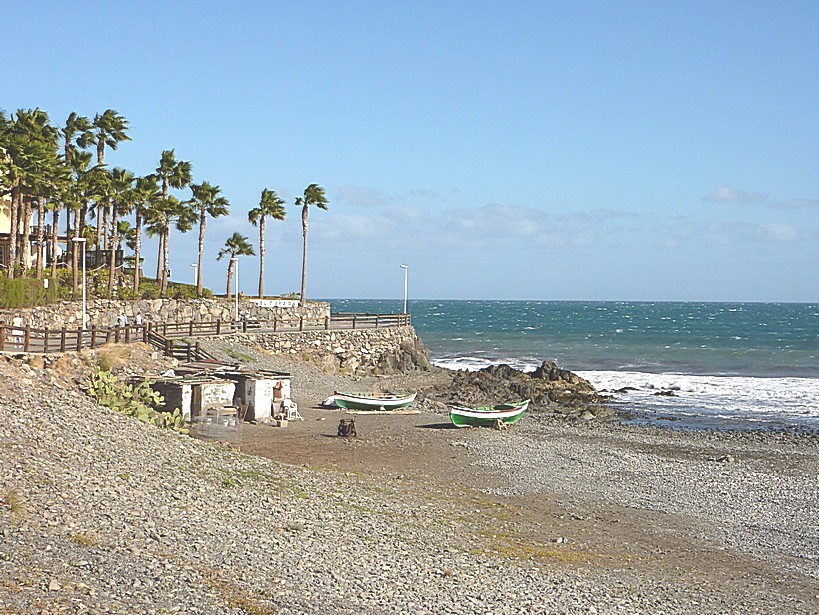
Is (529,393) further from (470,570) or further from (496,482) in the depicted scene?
(470,570)

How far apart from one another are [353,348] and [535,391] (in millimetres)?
11549

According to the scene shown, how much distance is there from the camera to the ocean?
4416 centimetres

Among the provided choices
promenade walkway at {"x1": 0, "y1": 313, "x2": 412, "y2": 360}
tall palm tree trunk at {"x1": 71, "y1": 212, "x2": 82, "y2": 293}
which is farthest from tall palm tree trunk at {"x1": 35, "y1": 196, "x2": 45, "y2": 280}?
promenade walkway at {"x1": 0, "y1": 313, "x2": 412, "y2": 360}

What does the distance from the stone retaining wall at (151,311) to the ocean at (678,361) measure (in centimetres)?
1602

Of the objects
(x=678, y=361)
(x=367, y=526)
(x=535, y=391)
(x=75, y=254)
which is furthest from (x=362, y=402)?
(x=678, y=361)

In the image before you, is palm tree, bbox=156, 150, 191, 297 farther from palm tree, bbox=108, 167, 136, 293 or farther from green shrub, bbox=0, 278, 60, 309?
green shrub, bbox=0, 278, 60, 309

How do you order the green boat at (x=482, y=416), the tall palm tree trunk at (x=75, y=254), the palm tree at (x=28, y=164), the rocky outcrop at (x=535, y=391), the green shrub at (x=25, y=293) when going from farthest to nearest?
the tall palm tree trunk at (x=75, y=254)
the palm tree at (x=28, y=164)
the rocky outcrop at (x=535, y=391)
the green shrub at (x=25, y=293)
the green boat at (x=482, y=416)

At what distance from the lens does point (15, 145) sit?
→ 47062 mm

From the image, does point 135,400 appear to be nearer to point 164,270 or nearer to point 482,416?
point 482,416

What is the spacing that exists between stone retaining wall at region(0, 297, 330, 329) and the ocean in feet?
52.6

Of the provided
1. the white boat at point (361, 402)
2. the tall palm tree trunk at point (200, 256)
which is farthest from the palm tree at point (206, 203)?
the white boat at point (361, 402)

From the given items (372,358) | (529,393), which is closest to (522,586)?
(529,393)

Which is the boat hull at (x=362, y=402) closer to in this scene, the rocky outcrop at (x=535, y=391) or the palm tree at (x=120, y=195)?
the rocky outcrop at (x=535, y=391)

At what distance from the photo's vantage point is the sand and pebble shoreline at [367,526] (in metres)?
12.2
